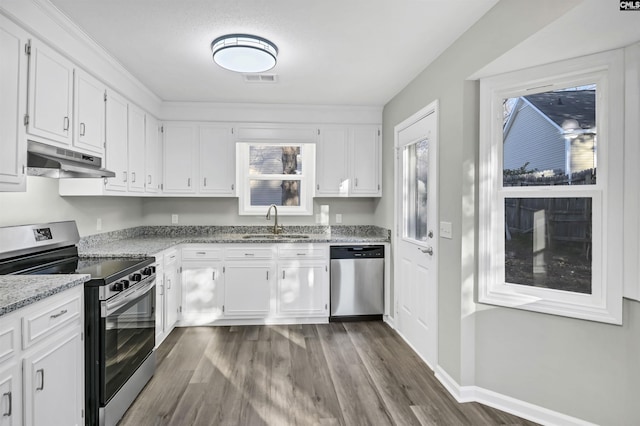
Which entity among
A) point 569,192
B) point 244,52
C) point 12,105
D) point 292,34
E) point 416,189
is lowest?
point 569,192

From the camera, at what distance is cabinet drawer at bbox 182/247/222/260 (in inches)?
140

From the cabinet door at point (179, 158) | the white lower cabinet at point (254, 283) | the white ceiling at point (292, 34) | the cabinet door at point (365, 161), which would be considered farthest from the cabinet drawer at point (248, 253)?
the white ceiling at point (292, 34)

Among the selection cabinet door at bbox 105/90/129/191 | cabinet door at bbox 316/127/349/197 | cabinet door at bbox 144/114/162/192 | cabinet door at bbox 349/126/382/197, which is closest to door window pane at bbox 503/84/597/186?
cabinet door at bbox 349/126/382/197

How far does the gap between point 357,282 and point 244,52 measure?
8.28 ft

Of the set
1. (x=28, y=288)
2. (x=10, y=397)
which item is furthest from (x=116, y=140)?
(x=10, y=397)

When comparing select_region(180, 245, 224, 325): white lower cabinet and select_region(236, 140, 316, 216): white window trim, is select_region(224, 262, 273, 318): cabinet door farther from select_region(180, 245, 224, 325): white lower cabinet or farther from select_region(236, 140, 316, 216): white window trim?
select_region(236, 140, 316, 216): white window trim

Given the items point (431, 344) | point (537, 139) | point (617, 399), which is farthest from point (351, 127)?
point (617, 399)

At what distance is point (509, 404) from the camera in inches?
84.5

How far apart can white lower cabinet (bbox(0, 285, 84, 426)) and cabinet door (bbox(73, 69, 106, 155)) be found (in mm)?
1238

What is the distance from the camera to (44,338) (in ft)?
4.91

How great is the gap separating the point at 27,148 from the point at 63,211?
3.21 ft

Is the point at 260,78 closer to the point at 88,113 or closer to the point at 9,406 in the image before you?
the point at 88,113

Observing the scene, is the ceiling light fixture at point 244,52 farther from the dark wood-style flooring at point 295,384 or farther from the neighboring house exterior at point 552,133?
the dark wood-style flooring at point 295,384

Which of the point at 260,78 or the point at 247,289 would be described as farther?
the point at 247,289
